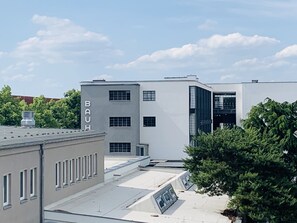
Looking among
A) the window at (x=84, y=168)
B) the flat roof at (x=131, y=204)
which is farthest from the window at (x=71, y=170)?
the window at (x=84, y=168)

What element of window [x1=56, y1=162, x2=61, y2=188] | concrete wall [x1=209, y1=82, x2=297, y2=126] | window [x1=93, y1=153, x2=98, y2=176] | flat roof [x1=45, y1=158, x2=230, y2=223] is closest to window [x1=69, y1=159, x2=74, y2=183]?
flat roof [x1=45, y1=158, x2=230, y2=223]

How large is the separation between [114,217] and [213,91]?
179ft

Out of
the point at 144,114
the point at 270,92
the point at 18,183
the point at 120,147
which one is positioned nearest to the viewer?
the point at 18,183

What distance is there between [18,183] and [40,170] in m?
2.32

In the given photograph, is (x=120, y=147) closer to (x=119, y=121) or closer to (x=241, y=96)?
(x=119, y=121)

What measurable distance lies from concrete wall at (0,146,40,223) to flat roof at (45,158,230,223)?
1629 millimetres

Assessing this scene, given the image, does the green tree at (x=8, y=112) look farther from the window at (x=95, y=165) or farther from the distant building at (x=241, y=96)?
the window at (x=95, y=165)

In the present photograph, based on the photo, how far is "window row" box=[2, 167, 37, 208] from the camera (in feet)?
72.4

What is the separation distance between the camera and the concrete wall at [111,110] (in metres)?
62.3

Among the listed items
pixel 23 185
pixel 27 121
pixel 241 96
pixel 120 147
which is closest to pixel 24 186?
pixel 23 185

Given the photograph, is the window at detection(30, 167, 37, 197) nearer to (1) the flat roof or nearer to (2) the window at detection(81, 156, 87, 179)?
(1) the flat roof

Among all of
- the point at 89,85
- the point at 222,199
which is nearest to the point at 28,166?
the point at 222,199

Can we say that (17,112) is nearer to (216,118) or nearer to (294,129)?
(216,118)

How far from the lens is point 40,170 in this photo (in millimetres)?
25312
